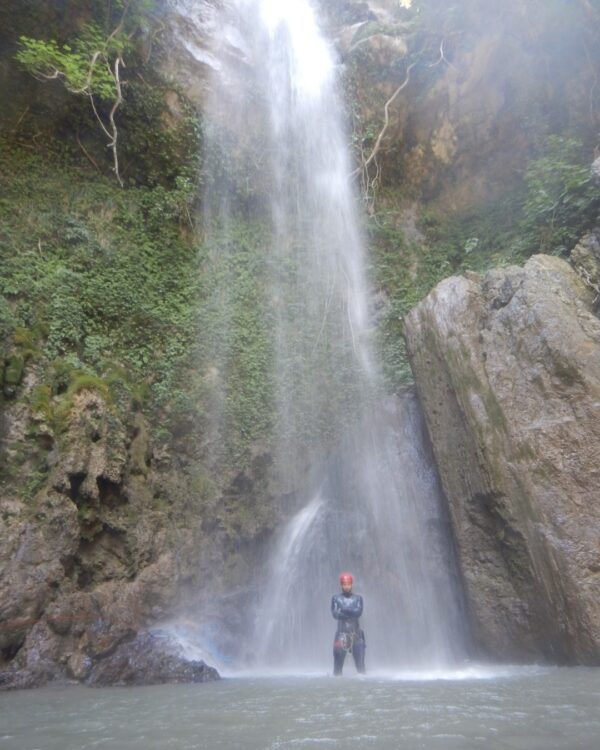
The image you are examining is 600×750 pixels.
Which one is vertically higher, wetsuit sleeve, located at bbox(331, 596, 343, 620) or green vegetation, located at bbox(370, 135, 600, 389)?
green vegetation, located at bbox(370, 135, 600, 389)

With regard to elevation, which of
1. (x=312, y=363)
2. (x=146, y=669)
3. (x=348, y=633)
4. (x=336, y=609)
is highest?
(x=312, y=363)

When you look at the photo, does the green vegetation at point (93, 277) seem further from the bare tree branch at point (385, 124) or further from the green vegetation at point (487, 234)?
the bare tree branch at point (385, 124)

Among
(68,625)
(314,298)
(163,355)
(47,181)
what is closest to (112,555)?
(68,625)

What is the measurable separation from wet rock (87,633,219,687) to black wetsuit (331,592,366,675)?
1546 mm

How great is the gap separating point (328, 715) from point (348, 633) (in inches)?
127

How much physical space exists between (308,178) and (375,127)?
106 inches

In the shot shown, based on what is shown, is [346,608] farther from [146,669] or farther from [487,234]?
[487,234]

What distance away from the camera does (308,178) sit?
14.9 meters

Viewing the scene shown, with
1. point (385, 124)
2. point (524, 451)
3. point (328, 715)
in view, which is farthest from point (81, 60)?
point (328, 715)

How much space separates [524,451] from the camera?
281 inches

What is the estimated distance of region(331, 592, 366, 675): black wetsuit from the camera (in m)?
7.00

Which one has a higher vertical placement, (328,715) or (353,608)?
(353,608)

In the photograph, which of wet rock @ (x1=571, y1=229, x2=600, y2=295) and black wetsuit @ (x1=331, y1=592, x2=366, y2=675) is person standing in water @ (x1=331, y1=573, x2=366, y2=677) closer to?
black wetsuit @ (x1=331, y1=592, x2=366, y2=675)

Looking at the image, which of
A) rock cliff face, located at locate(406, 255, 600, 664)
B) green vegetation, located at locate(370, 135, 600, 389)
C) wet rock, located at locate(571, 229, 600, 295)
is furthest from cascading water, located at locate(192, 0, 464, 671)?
wet rock, located at locate(571, 229, 600, 295)
